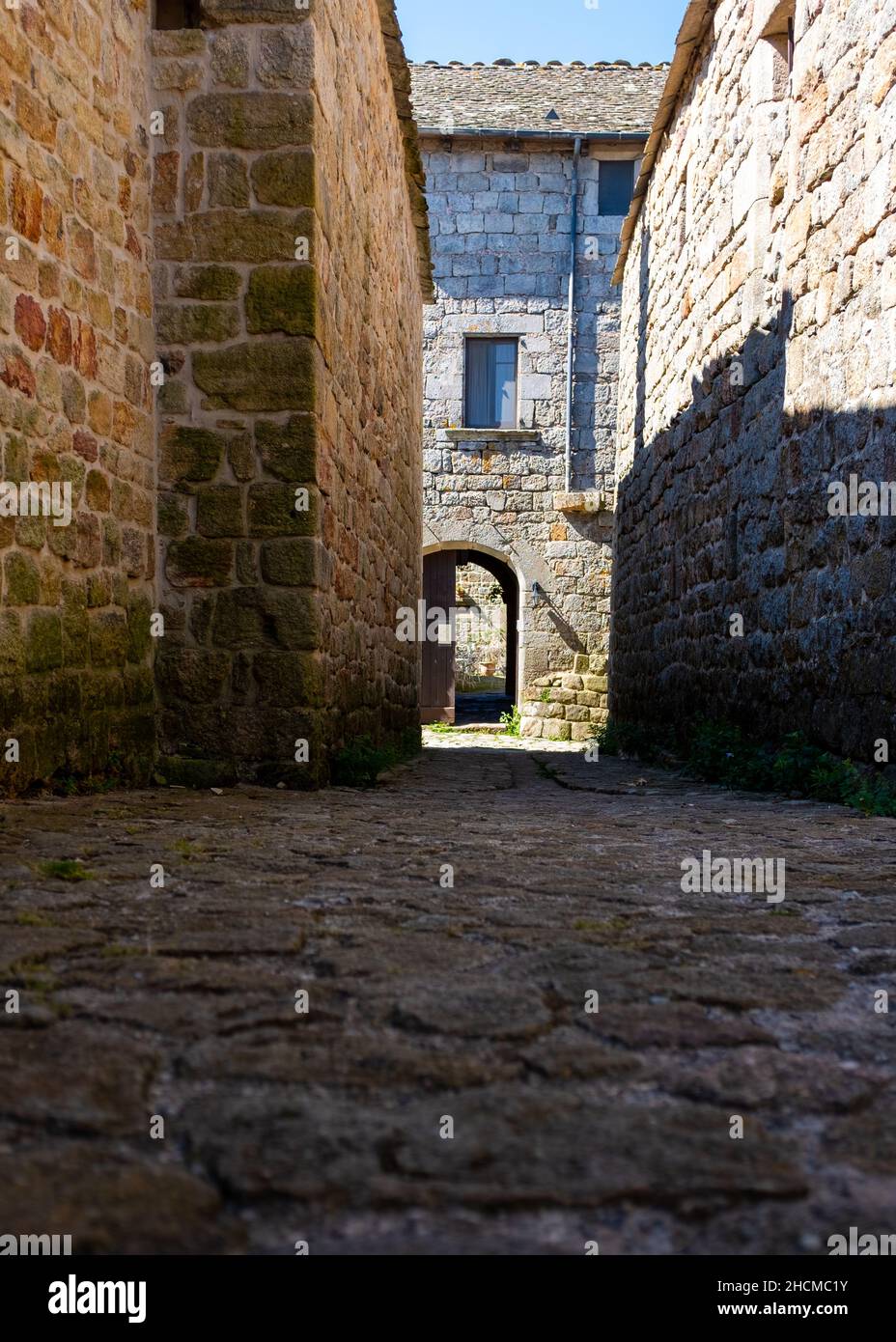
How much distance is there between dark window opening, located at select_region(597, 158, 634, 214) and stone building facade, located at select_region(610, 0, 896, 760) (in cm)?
498

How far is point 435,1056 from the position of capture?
1.27 m

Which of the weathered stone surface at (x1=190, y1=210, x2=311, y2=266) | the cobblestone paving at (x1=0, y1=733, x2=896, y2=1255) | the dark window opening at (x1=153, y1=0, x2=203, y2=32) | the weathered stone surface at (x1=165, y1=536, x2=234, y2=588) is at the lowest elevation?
the cobblestone paving at (x1=0, y1=733, x2=896, y2=1255)

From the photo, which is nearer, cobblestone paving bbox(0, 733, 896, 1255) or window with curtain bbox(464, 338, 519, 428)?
cobblestone paving bbox(0, 733, 896, 1255)

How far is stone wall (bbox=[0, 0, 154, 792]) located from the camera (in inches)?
123

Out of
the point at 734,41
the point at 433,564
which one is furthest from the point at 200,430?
the point at 433,564

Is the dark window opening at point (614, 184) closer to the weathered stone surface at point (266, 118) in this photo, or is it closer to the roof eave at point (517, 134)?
the roof eave at point (517, 134)

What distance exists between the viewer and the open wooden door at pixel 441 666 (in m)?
13.2

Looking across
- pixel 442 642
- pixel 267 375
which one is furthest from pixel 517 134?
pixel 267 375

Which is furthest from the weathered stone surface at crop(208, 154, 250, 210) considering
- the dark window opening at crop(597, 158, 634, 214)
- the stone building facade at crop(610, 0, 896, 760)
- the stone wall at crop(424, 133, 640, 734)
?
the dark window opening at crop(597, 158, 634, 214)

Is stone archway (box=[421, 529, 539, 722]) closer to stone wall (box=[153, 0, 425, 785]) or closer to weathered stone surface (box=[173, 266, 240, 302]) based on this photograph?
stone wall (box=[153, 0, 425, 785])

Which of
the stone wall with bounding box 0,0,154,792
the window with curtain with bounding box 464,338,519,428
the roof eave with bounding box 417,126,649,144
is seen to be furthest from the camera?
the window with curtain with bounding box 464,338,519,428

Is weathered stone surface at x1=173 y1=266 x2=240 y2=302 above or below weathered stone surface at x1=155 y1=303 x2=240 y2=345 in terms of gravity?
above

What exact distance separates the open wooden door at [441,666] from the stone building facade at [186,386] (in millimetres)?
8413

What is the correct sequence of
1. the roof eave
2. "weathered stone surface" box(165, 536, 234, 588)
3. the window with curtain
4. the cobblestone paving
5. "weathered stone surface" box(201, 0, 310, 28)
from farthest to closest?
1. the window with curtain
2. the roof eave
3. "weathered stone surface" box(165, 536, 234, 588)
4. "weathered stone surface" box(201, 0, 310, 28)
5. the cobblestone paving
